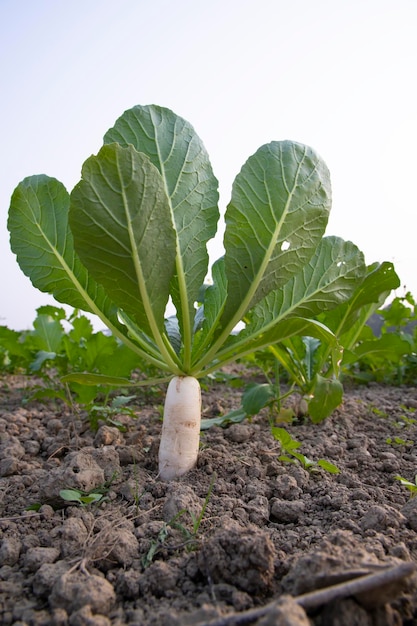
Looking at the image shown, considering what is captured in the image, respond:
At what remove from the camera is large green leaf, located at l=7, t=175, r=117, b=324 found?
1656 mm

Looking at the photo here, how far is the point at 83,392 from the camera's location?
2221mm

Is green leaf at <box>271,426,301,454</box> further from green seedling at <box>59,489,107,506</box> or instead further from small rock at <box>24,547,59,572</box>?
small rock at <box>24,547,59,572</box>

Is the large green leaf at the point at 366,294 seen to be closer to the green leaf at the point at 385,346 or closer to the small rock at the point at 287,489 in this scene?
the green leaf at the point at 385,346

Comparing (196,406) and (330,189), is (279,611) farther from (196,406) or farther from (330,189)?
(330,189)

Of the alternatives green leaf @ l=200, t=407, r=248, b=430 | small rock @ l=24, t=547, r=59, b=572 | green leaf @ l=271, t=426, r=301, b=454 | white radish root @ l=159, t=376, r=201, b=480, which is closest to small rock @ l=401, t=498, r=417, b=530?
green leaf @ l=271, t=426, r=301, b=454

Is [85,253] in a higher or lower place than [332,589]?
higher

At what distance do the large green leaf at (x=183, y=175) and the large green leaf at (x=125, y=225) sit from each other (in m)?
0.14

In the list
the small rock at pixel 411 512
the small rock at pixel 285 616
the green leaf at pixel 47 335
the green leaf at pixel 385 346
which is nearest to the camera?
the small rock at pixel 285 616

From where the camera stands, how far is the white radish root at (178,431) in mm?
1647

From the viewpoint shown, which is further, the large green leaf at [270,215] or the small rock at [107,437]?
the small rock at [107,437]

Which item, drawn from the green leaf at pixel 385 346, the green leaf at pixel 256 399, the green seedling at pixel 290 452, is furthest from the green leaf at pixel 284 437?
the green leaf at pixel 385 346

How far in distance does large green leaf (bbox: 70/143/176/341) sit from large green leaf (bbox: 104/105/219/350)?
0.45 feet

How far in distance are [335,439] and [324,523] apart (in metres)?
0.80

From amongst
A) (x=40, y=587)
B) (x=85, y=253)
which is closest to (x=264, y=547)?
(x=40, y=587)
